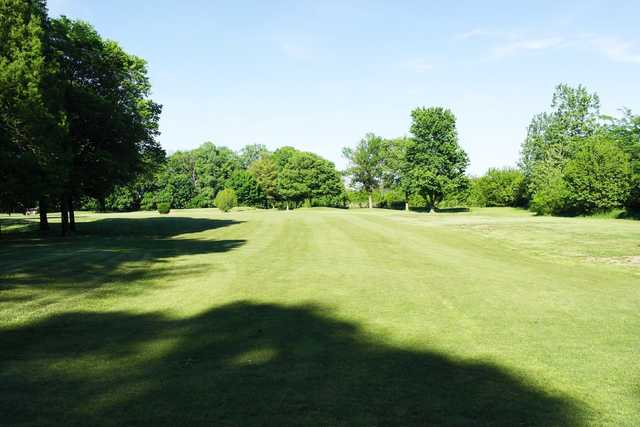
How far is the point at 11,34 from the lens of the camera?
24125mm

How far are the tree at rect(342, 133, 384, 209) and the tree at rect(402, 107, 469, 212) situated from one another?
36.6m

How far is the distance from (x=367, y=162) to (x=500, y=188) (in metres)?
39.3

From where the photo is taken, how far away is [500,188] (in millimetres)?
81188

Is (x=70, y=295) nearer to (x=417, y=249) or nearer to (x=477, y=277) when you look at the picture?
(x=477, y=277)

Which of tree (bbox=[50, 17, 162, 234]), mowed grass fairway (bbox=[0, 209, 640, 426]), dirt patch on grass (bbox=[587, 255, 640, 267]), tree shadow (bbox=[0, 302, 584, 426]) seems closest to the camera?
tree shadow (bbox=[0, 302, 584, 426])

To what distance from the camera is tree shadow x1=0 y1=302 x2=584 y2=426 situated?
473cm

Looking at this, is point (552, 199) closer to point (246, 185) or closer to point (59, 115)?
point (59, 115)

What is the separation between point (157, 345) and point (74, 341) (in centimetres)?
150

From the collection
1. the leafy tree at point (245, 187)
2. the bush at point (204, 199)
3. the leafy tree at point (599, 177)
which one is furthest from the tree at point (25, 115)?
the bush at point (204, 199)

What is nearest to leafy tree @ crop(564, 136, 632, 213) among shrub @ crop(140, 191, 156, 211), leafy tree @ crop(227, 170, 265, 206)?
leafy tree @ crop(227, 170, 265, 206)

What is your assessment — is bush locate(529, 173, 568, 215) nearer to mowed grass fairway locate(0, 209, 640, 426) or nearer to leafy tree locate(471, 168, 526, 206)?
leafy tree locate(471, 168, 526, 206)

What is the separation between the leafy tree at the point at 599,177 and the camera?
51366 mm

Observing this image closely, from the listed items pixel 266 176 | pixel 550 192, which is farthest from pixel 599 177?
pixel 266 176

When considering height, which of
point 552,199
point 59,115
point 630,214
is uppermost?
point 59,115
